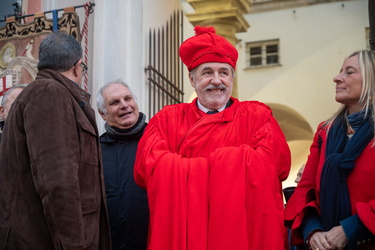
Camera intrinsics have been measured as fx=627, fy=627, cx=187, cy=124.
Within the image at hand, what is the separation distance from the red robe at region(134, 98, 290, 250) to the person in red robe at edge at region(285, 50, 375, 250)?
135mm

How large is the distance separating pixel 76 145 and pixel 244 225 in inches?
34.8

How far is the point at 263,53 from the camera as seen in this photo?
57.5 ft

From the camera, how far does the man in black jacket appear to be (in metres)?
3.76

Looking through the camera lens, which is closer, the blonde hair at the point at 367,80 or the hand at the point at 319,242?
the hand at the point at 319,242

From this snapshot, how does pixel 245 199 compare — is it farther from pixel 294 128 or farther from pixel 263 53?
pixel 263 53

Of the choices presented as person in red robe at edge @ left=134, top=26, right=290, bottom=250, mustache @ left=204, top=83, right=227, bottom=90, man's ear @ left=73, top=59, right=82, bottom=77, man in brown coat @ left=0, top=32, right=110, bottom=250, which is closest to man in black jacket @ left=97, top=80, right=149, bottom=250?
person in red robe at edge @ left=134, top=26, right=290, bottom=250

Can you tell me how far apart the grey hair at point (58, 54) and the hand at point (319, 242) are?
4.76 feet

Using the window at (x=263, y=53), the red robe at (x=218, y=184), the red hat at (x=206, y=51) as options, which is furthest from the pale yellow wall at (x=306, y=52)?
the red robe at (x=218, y=184)

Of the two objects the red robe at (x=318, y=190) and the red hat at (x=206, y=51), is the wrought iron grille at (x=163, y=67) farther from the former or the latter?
the red robe at (x=318, y=190)

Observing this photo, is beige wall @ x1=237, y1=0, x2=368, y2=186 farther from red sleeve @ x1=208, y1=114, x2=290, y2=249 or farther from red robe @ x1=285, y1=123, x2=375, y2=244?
red sleeve @ x1=208, y1=114, x2=290, y2=249

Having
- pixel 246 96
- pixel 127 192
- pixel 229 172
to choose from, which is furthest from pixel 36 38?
pixel 246 96

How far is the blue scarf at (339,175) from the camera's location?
9.77ft

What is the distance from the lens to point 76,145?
291 centimetres

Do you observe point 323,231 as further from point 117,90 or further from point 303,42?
point 303,42
